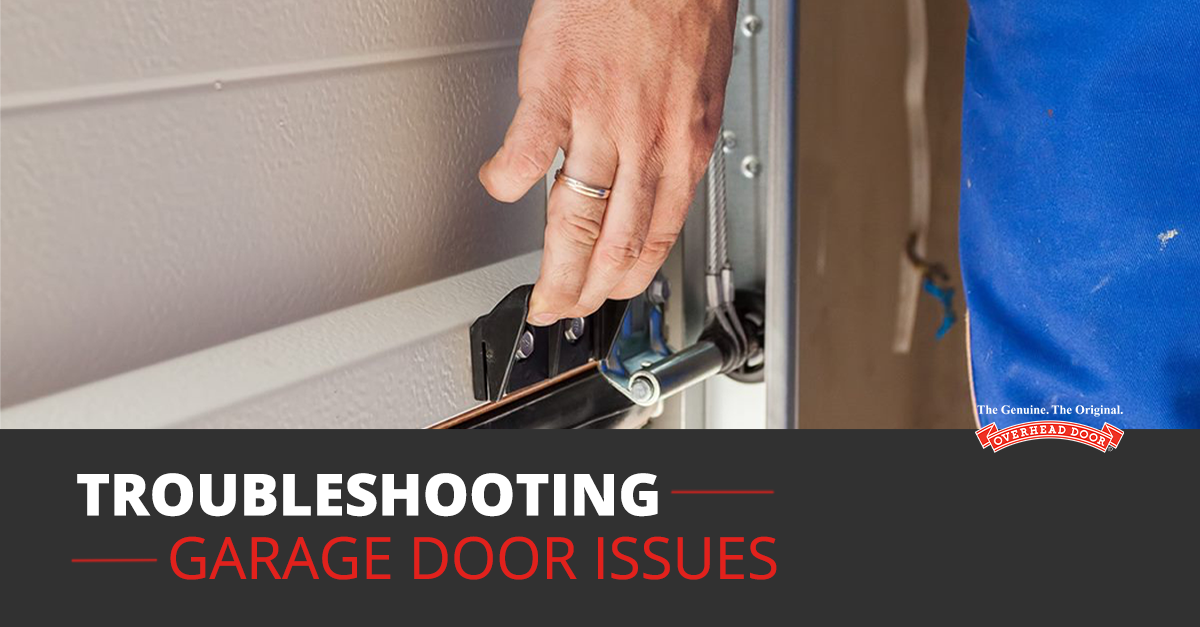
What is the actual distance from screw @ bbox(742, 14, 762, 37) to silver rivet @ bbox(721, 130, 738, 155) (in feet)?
0.29

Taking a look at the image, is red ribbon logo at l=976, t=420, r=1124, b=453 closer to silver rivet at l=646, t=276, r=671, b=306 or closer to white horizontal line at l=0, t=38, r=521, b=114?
silver rivet at l=646, t=276, r=671, b=306

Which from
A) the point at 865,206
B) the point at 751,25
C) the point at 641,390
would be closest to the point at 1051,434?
the point at 641,390

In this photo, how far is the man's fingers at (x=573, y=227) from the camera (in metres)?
0.80

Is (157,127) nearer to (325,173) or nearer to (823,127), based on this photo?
(325,173)

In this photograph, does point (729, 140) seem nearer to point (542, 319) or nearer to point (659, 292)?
point (659, 292)

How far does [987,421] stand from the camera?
1.04m

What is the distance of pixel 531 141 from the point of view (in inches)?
30.6

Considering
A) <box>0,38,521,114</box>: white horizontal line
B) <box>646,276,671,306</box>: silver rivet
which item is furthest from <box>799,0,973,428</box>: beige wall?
<box>0,38,521,114</box>: white horizontal line

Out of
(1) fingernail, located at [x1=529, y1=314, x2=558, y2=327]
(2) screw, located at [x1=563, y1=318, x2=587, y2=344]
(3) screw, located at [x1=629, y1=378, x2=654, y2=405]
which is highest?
(2) screw, located at [x1=563, y1=318, x2=587, y2=344]

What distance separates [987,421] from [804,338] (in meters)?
0.27

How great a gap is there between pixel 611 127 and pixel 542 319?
15cm

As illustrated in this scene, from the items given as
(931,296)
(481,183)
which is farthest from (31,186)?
(931,296)

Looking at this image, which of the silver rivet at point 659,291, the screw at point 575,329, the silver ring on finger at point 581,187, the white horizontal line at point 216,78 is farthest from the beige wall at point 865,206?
the white horizontal line at point 216,78

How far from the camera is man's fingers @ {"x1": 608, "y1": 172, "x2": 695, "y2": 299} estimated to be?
850 millimetres
